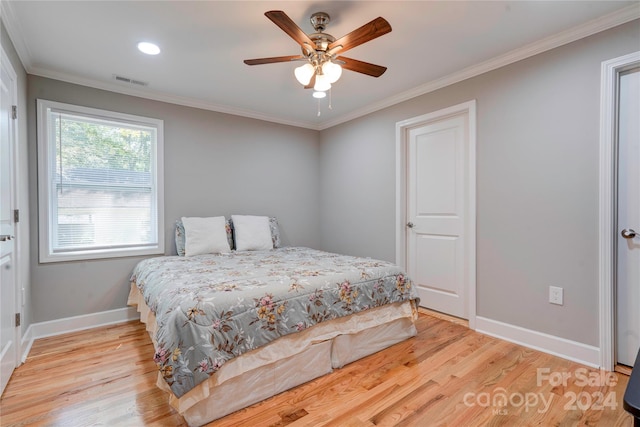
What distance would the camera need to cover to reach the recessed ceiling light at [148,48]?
228cm

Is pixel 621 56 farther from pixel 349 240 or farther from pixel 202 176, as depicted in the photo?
pixel 202 176

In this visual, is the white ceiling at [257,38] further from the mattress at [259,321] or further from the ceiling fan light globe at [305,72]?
the mattress at [259,321]

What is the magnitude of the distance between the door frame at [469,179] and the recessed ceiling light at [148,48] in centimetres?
241

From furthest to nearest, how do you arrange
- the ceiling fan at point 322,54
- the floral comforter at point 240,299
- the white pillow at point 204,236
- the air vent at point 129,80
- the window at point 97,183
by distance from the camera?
the white pillow at point 204,236 < the air vent at point 129,80 < the window at point 97,183 < the ceiling fan at point 322,54 < the floral comforter at point 240,299

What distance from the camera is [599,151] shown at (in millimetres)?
2059

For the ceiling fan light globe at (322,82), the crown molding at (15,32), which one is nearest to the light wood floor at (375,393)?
the ceiling fan light globe at (322,82)

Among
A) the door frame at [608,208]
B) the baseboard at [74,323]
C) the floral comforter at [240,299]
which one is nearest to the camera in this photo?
the floral comforter at [240,299]

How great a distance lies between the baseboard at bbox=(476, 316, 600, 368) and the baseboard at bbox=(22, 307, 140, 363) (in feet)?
11.0

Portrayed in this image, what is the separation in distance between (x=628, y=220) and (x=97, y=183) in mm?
4323

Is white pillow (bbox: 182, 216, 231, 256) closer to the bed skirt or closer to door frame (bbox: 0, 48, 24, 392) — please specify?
the bed skirt

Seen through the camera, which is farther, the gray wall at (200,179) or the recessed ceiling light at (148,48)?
the gray wall at (200,179)

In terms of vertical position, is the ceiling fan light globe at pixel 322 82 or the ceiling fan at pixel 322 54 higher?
the ceiling fan at pixel 322 54

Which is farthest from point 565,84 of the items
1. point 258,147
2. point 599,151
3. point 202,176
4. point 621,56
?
point 202,176

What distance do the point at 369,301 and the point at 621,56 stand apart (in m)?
2.33
